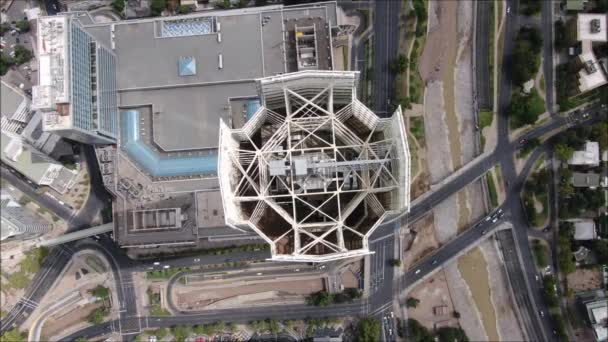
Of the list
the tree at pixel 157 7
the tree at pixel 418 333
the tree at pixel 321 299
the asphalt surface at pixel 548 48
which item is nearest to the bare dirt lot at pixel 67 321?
the tree at pixel 321 299

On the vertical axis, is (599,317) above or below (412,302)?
below

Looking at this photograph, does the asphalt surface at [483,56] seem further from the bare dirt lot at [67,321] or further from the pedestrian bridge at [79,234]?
the bare dirt lot at [67,321]

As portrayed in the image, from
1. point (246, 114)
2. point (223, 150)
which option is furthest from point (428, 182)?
point (223, 150)

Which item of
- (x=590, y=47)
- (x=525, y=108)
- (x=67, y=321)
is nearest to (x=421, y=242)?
(x=525, y=108)

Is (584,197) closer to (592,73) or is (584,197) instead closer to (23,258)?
(592,73)

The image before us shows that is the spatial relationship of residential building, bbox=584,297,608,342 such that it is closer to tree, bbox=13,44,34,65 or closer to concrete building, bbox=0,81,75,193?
concrete building, bbox=0,81,75,193

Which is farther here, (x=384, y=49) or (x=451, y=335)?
(x=384, y=49)

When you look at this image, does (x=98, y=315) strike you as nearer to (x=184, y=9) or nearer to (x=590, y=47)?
(x=184, y=9)
